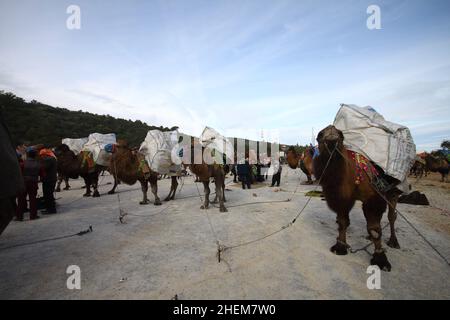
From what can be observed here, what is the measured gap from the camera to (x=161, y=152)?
8.85 metres

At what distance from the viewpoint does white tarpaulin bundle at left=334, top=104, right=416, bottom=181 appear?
3.76 metres

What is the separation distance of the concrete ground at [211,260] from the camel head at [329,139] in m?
2.00

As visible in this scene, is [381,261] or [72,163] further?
[72,163]

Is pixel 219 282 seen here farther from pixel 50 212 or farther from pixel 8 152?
pixel 50 212

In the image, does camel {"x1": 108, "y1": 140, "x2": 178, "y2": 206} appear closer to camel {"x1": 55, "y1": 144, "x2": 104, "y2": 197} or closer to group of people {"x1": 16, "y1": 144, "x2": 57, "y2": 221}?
group of people {"x1": 16, "y1": 144, "x2": 57, "y2": 221}

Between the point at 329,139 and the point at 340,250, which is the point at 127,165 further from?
the point at 340,250

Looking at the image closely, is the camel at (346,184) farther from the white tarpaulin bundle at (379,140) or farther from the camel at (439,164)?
the camel at (439,164)

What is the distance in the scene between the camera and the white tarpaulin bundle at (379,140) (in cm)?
376

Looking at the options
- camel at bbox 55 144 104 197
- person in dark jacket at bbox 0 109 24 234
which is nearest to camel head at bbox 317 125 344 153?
person in dark jacket at bbox 0 109 24 234

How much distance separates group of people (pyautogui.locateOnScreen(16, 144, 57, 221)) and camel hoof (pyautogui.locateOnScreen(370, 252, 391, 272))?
9.18 metres

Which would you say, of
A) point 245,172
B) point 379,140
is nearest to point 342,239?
point 379,140

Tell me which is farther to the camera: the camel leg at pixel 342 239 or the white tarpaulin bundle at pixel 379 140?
the camel leg at pixel 342 239

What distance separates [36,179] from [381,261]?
9.53 metres

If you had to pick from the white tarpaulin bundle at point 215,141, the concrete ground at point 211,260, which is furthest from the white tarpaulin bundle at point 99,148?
the white tarpaulin bundle at point 215,141
